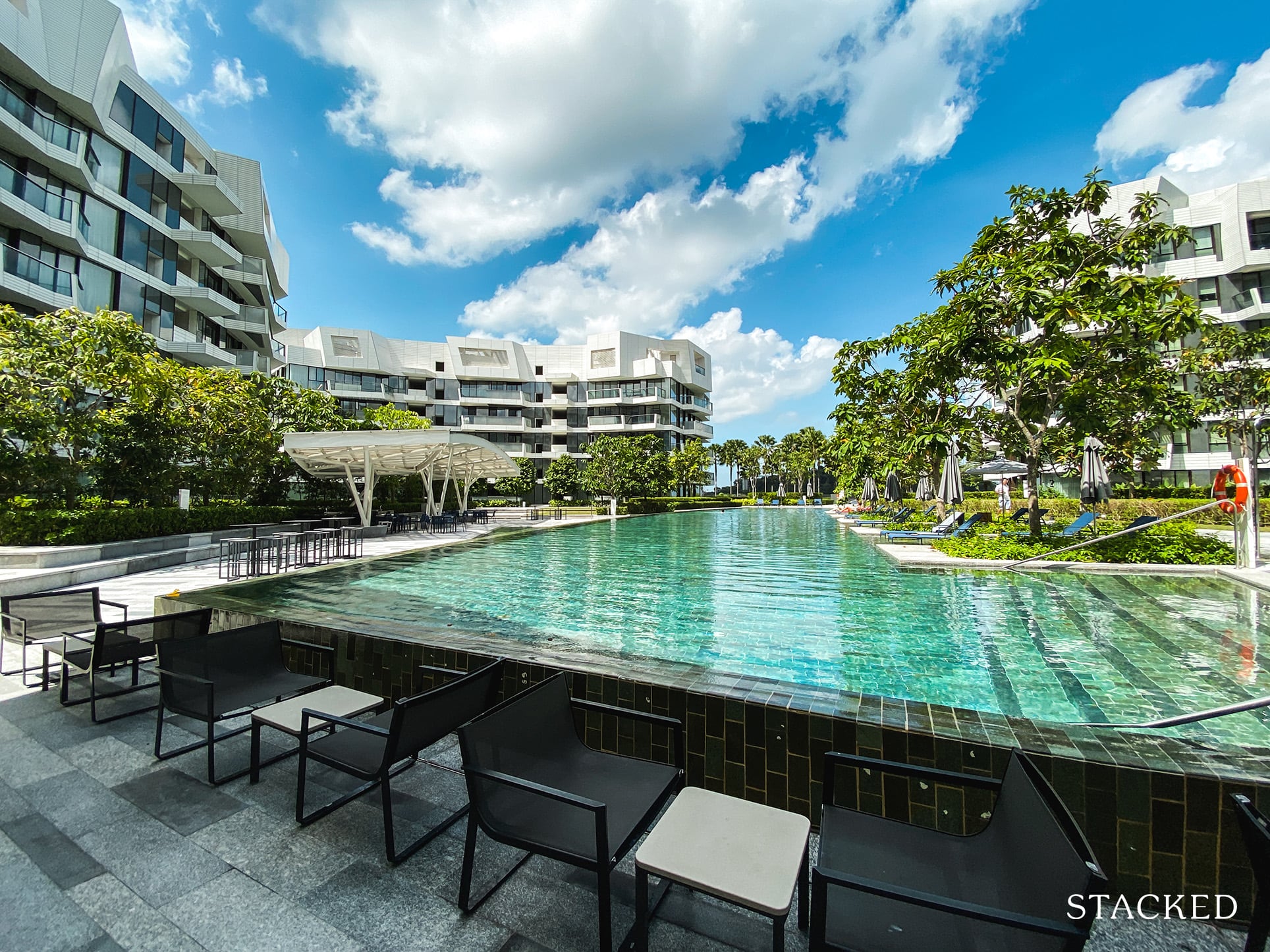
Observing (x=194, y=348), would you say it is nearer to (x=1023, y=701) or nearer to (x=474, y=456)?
(x=474, y=456)

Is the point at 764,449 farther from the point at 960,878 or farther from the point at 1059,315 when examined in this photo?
the point at 960,878

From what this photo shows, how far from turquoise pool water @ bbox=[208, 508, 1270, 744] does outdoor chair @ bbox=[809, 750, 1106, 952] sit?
79.9 inches

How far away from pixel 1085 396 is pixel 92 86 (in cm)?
3514

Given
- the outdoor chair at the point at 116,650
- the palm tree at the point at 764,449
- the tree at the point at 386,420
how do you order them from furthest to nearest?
1. the palm tree at the point at 764,449
2. the tree at the point at 386,420
3. the outdoor chair at the point at 116,650

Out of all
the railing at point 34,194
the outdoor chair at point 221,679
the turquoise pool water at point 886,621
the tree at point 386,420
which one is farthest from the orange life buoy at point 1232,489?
the railing at point 34,194

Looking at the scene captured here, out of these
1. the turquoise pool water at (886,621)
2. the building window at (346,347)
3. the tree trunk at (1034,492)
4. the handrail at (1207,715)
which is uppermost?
the building window at (346,347)

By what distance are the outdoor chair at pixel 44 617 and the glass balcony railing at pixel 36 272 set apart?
843 inches

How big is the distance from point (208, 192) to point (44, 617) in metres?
32.8

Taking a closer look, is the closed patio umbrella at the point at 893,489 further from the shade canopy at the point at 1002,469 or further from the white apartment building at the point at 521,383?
the white apartment building at the point at 521,383

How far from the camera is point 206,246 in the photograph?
90.1ft

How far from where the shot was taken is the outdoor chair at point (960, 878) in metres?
1.34

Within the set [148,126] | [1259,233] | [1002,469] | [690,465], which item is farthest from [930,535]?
[690,465]

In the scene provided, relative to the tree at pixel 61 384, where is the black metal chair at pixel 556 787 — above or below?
below

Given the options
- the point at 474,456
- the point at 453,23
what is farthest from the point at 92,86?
the point at 453,23
